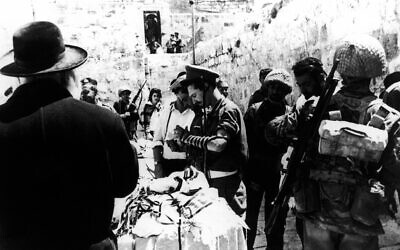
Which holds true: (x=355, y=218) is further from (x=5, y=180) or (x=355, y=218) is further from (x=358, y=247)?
(x=5, y=180)

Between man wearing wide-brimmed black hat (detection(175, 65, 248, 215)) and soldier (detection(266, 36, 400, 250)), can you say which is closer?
soldier (detection(266, 36, 400, 250))

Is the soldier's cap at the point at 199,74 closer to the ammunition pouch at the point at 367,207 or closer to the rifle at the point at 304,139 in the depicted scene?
the rifle at the point at 304,139

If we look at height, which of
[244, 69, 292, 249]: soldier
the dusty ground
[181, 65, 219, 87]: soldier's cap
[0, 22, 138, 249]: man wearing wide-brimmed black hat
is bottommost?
the dusty ground

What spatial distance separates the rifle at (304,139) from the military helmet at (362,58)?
0.06 m

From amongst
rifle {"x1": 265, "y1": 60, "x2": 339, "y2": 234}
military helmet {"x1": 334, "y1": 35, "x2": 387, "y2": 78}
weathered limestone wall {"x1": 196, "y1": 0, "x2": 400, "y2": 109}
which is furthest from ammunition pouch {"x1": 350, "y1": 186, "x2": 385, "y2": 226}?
weathered limestone wall {"x1": 196, "y1": 0, "x2": 400, "y2": 109}

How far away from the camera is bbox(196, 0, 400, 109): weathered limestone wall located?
2979 mm

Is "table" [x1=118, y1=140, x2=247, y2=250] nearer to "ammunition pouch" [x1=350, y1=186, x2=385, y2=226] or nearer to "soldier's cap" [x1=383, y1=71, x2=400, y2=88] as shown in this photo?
"ammunition pouch" [x1=350, y1=186, x2=385, y2=226]

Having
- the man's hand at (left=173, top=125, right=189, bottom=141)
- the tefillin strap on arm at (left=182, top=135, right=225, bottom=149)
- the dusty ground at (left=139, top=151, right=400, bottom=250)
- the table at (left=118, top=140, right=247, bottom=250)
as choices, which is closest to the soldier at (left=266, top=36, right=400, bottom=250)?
the table at (left=118, top=140, right=247, bottom=250)

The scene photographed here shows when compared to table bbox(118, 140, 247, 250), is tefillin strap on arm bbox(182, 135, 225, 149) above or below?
above

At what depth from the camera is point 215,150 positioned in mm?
2668

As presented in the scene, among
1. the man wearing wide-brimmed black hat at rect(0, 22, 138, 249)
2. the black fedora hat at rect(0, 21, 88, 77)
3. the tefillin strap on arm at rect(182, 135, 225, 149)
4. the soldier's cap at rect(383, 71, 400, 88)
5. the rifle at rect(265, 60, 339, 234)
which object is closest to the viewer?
the man wearing wide-brimmed black hat at rect(0, 22, 138, 249)

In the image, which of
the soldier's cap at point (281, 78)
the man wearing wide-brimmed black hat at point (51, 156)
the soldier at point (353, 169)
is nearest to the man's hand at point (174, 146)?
the soldier's cap at point (281, 78)

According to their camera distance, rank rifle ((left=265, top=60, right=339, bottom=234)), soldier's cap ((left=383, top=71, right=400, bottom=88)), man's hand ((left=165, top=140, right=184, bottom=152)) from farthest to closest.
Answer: man's hand ((left=165, top=140, right=184, bottom=152))
soldier's cap ((left=383, top=71, right=400, bottom=88))
rifle ((left=265, top=60, right=339, bottom=234))

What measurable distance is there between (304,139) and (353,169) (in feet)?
0.88
